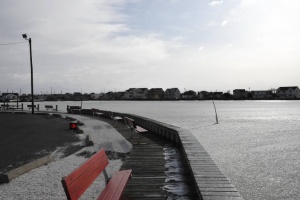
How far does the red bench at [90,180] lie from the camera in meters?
3.44

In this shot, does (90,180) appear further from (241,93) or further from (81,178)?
(241,93)

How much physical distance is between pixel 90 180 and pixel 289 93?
176 m

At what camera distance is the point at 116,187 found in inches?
193

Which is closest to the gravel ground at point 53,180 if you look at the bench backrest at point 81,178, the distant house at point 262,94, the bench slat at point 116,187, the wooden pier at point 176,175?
the wooden pier at point 176,175

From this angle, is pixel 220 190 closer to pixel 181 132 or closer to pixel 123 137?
pixel 181 132

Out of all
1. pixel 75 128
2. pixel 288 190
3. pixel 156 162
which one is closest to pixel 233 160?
pixel 288 190

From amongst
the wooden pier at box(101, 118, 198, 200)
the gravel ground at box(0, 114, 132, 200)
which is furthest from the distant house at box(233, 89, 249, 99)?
the wooden pier at box(101, 118, 198, 200)

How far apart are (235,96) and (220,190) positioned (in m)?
202

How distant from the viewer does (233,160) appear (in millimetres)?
12062

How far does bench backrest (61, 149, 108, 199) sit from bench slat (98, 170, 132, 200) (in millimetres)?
331

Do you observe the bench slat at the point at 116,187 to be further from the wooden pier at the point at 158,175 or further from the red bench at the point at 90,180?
the wooden pier at the point at 158,175

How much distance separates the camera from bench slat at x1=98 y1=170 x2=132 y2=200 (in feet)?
14.8

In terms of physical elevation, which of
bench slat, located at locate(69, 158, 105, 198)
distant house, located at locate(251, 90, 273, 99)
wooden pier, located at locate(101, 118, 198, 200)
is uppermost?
distant house, located at locate(251, 90, 273, 99)

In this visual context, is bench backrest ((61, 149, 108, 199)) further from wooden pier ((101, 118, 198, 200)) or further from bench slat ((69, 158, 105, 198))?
wooden pier ((101, 118, 198, 200))
